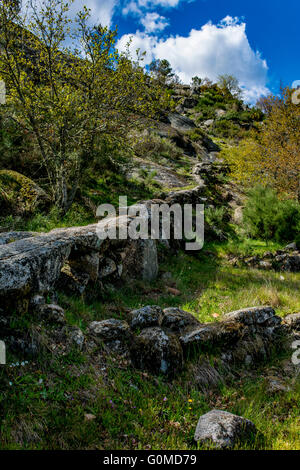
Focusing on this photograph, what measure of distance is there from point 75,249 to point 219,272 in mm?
5756

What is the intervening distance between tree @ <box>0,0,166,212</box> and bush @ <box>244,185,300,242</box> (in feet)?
25.4

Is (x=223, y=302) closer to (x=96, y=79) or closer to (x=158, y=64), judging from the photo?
(x=96, y=79)

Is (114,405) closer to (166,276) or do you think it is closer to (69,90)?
(166,276)

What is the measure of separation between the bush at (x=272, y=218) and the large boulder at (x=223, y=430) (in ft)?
39.4

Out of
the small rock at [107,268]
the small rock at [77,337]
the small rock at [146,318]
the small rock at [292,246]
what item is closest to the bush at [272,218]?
the small rock at [292,246]

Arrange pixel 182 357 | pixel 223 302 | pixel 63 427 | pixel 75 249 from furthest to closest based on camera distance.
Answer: pixel 223 302, pixel 75 249, pixel 182 357, pixel 63 427

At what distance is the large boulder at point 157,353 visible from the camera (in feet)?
12.8

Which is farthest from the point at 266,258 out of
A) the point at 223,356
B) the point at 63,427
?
the point at 63,427

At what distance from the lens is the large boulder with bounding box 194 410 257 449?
107 inches

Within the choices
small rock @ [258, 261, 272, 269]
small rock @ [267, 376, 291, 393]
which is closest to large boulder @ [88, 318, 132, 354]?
small rock @ [267, 376, 291, 393]

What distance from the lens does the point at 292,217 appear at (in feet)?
45.0

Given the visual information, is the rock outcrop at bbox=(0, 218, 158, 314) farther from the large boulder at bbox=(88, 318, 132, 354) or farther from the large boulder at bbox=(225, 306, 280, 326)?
the large boulder at bbox=(225, 306, 280, 326)

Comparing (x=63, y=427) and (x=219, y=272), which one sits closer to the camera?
(x=63, y=427)

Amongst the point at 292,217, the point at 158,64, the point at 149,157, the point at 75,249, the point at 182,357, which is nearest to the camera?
the point at 182,357
